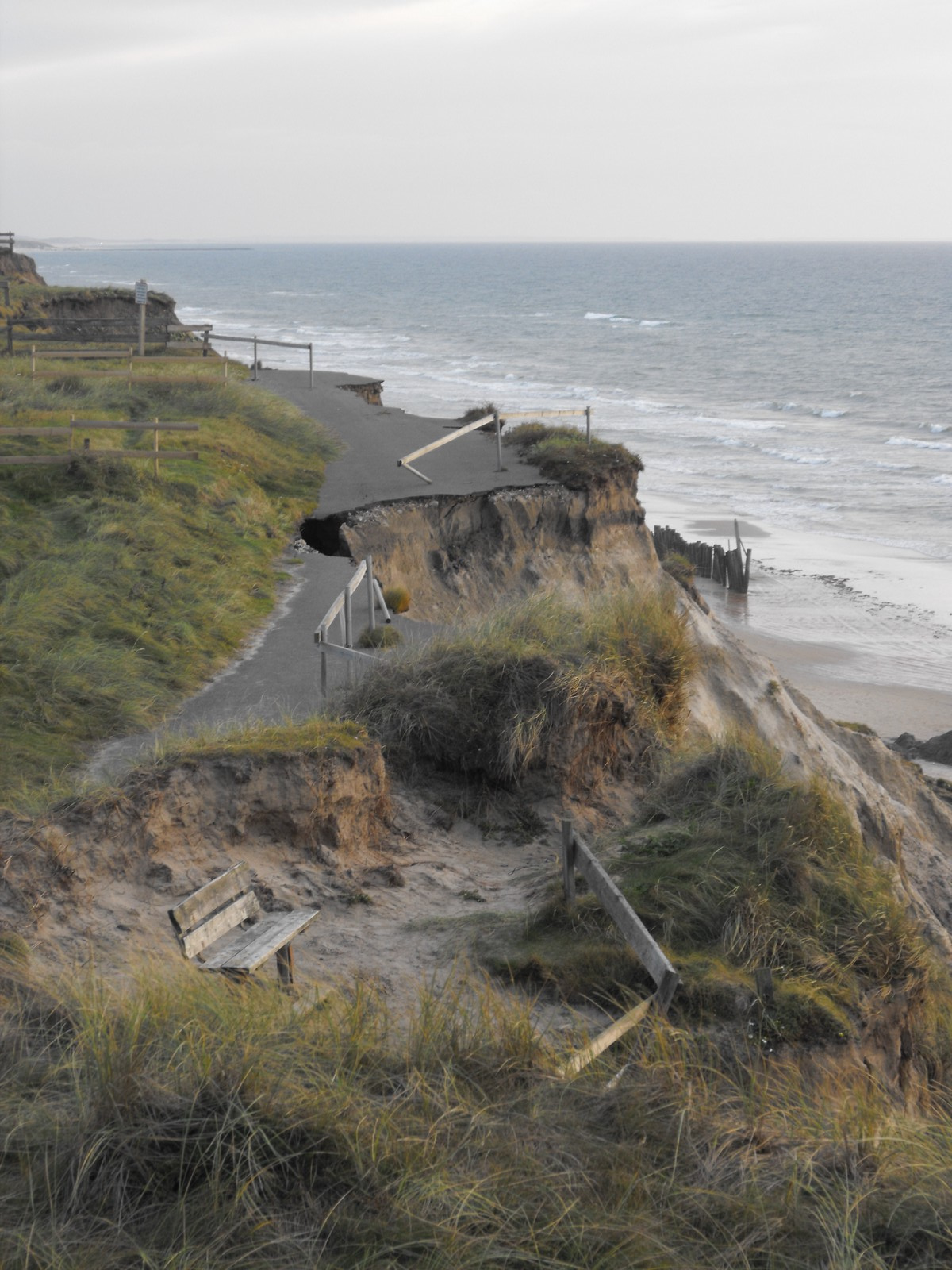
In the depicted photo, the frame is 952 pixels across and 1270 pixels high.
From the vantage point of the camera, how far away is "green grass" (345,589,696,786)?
27.7 ft

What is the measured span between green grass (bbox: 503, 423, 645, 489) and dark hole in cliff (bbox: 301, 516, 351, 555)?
3988mm

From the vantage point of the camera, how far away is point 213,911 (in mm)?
5719

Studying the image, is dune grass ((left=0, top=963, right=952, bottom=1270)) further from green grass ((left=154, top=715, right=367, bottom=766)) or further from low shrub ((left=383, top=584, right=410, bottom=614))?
low shrub ((left=383, top=584, right=410, bottom=614))

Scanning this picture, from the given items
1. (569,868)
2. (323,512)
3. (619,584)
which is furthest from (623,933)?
(323,512)

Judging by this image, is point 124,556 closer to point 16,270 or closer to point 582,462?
point 582,462

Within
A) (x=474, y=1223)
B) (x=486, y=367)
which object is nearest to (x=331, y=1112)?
(x=474, y=1223)

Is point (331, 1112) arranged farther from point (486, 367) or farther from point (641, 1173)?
point (486, 367)

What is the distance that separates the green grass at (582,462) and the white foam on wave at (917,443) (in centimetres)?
3136

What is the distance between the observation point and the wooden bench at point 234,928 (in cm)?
519

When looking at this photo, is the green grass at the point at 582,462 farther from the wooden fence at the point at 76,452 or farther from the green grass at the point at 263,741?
the green grass at the point at 263,741

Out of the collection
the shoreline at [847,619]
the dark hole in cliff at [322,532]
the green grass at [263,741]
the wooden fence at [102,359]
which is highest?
the wooden fence at [102,359]

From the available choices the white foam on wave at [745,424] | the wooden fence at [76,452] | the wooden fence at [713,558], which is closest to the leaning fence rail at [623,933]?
the wooden fence at [76,452]

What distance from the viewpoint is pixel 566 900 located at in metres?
6.46

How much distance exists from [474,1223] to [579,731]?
5.23 metres
